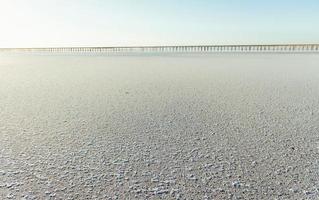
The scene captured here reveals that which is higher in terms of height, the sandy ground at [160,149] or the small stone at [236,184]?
the small stone at [236,184]

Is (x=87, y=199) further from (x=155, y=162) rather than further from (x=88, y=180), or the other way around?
(x=155, y=162)

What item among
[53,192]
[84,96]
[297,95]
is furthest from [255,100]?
[53,192]

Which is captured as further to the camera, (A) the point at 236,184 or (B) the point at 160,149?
(B) the point at 160,149

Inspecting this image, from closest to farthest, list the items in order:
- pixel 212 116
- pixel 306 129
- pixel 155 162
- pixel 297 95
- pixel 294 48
A: pixel 155 162
pixel 306 129
pixel 212 116
pixel 297 95
pixel 294 48

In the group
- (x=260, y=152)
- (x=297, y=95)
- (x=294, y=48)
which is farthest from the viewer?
(x=294, y=48)

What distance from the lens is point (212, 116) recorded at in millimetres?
4852

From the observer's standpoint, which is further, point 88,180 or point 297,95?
point 297,95

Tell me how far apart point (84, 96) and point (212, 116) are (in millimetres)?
3473

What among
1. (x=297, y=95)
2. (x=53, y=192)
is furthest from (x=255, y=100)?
(x=53, y=192)

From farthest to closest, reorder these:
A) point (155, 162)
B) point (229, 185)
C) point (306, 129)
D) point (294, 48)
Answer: point (294, 48) → point (306, 129) → point (155, 162) → point (229, 185)

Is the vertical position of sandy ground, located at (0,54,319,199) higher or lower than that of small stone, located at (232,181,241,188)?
lower

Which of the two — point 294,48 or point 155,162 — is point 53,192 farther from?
point 294,48

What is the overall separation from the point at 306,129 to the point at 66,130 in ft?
11.0

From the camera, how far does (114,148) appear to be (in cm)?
334
